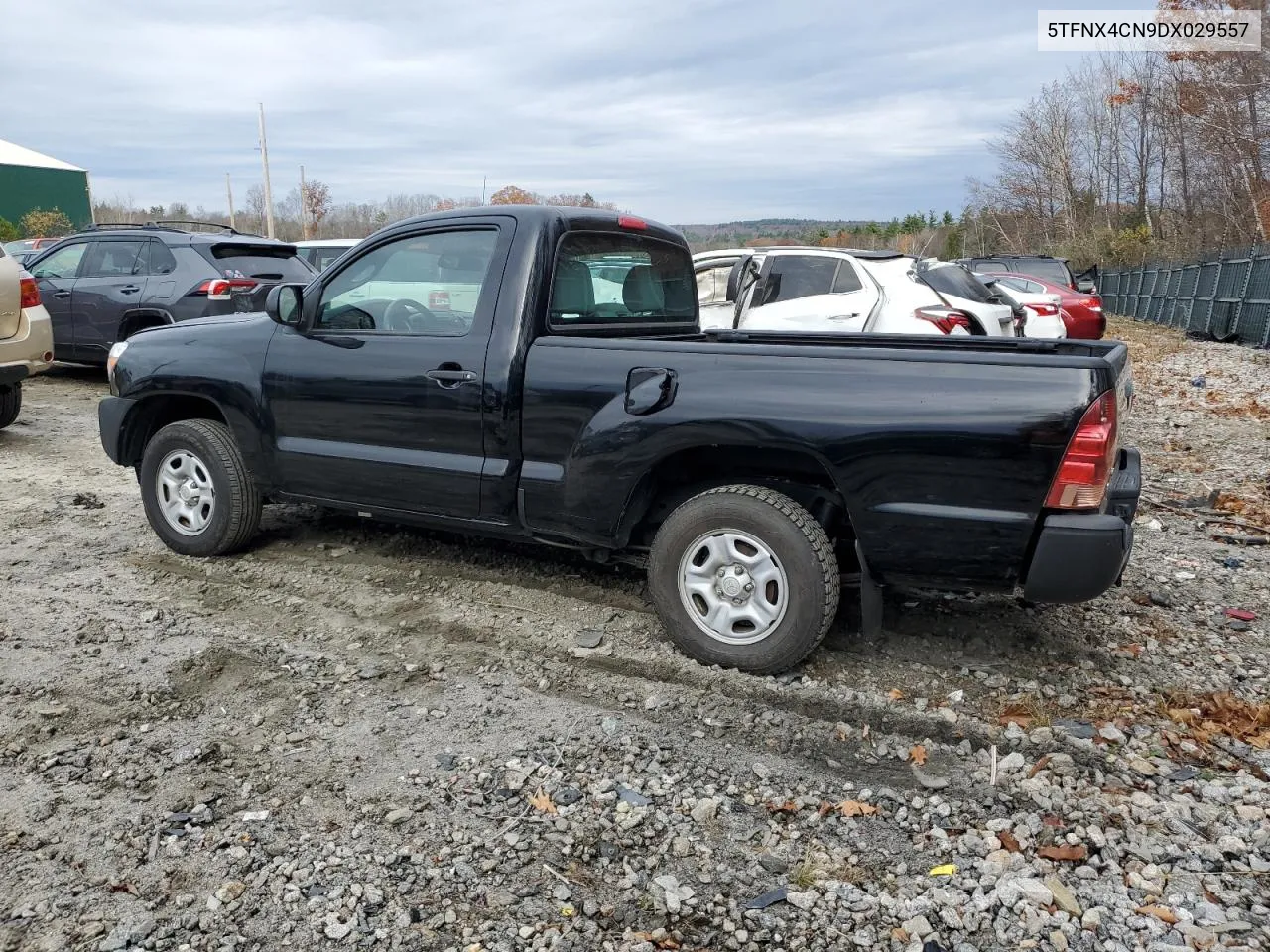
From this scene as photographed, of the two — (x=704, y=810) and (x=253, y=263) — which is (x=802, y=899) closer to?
(x=704, y=810)

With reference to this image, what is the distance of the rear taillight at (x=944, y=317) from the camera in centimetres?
825

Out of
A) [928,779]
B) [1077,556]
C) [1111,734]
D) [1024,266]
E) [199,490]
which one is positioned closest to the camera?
[928,779]

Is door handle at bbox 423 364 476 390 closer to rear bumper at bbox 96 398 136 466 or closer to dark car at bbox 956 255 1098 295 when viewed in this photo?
rear bumper at bbox 96 398 136 466

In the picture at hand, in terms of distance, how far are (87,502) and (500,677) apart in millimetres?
3981

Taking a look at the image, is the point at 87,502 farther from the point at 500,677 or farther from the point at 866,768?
the point at 866,768

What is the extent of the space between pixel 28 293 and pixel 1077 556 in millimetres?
8332

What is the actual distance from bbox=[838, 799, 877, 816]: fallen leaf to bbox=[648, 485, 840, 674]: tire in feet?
2.67

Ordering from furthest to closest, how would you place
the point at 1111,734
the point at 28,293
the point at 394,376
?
the point at 28,293 → the point at 394,376 → the point at 1111,734

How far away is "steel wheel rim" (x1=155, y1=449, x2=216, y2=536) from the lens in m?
5.24

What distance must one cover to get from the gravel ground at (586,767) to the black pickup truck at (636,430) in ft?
1.47

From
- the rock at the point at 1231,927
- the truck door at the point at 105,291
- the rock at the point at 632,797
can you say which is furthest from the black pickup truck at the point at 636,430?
the truck door at the point at 105,291

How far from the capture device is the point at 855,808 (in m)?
3.07

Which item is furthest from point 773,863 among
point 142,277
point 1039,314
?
point 1039,314

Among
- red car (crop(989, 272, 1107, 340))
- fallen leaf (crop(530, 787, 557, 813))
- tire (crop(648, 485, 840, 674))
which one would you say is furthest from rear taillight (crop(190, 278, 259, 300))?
red car (crop(989, 272, 1107, 340))
